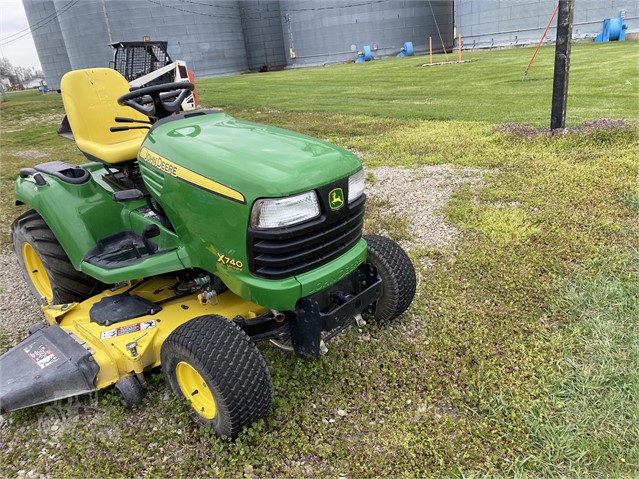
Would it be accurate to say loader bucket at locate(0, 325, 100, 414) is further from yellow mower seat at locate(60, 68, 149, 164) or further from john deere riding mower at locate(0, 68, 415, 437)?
yellow mower seat at locate(60, 68, 149, 164)

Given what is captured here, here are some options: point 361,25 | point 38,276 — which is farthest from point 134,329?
point 361,25

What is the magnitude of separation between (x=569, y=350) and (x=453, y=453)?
38.7 inches

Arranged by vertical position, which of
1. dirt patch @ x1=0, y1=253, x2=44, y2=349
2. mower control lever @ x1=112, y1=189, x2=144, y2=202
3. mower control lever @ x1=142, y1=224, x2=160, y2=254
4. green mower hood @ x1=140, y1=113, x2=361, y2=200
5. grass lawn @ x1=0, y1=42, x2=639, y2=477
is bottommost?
grass lawn @ x1=0, y1=42, x2=639, y2=477

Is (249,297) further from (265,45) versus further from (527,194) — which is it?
(265,45)

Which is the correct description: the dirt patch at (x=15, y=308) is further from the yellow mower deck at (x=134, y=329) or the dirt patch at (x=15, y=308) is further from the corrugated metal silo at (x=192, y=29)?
the corrugated metal silo at (x=192, y=29)

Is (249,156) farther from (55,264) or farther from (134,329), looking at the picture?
(55,264)

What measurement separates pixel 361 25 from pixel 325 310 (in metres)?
34.4

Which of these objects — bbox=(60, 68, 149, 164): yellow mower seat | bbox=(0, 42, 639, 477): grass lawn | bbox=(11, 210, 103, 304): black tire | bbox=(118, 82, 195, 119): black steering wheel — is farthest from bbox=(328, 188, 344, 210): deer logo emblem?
bbox=(11, 210, 103, 304): black tire

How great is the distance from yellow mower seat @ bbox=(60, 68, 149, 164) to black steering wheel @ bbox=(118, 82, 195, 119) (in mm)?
339

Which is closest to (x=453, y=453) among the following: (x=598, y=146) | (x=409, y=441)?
(x=409, y=441)

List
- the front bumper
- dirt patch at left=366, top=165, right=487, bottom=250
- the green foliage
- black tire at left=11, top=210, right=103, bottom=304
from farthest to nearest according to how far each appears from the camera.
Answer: the green foliage, dirt patch at left=366, top=165, right=487, bottom=250, black tire at left=11, top=210, right=103, bottom=304, the front bumper

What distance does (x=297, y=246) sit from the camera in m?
2.01

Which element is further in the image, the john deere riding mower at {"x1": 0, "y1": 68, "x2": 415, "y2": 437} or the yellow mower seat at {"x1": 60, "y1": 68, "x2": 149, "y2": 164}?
the yellow mower seat at {"x1": 60, "y1": 68, "x2": 149, "y2": 164}

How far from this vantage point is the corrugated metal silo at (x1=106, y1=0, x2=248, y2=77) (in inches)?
1250
